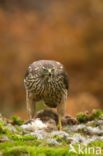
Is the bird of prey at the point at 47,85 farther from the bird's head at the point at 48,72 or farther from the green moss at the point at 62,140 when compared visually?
the green moss at the point at 62,140

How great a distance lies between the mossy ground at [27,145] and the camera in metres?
5.01

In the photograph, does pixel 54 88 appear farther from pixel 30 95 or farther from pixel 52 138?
pixel 52 138

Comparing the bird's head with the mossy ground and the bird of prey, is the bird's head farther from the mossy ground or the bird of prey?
the mossy ground

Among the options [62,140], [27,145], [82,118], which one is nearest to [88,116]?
[82,118]

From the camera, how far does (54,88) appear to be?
8.06 metres

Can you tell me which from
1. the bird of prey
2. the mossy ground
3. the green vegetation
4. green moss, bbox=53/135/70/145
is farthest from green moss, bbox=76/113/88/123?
green moss, bbox=53/135/70/145

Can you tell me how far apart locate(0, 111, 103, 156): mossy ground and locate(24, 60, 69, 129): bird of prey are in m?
1.37

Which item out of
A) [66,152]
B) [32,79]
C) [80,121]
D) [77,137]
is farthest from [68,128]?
[66,152]

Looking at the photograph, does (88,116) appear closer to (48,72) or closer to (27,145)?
(48,72)

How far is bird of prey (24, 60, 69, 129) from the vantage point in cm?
793

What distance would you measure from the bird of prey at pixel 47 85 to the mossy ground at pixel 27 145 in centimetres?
137

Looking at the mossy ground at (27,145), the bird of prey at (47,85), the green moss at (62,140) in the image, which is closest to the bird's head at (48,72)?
the bird of prey at (47,85)

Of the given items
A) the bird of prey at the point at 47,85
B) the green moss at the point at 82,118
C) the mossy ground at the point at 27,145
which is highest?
the bird of prey at the point at 47,85

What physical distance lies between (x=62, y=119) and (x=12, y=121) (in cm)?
85
